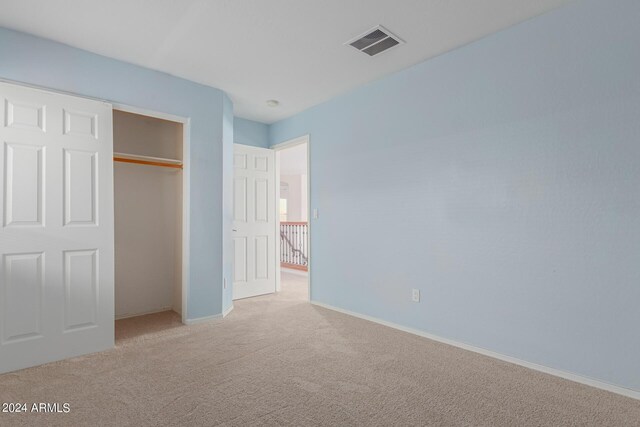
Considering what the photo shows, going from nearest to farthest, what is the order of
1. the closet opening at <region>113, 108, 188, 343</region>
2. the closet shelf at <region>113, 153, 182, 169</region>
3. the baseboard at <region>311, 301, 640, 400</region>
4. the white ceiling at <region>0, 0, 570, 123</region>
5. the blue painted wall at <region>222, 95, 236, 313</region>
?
the baseboard at <region>311, 301, 640, 400</region>
the white ceiling at <region>0, 0, 570, 123</region>
the closet shelf at <region>113, 153, 182, 169</region>
the closet opening at <region>113, 108, 188, 343</region>
the blue painted wall at <region>222, 95, 236, 313</region>

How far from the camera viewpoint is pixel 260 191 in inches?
191

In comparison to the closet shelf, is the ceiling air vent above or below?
above

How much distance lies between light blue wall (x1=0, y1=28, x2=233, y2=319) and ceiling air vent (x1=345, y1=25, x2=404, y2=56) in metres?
1.78

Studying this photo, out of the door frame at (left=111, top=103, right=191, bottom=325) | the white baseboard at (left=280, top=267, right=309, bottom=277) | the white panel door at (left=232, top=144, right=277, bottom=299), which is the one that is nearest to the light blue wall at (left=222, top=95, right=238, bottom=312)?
the door frame at (left=111, top=103, right=191, bottom=325)

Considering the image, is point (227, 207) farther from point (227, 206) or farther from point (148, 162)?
point (148, 162)

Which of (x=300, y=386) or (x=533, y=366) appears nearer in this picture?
(x=300, y=386)

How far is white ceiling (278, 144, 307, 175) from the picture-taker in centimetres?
728

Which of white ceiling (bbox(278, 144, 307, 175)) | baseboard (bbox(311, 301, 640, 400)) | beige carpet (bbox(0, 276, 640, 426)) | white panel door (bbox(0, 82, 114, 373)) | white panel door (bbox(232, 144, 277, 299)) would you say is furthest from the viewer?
white ceiling (bbox(278, 144, 307, 175))

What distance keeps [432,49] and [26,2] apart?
309 centimetres

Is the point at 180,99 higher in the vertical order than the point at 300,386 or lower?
higher

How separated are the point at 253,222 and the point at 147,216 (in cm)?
138

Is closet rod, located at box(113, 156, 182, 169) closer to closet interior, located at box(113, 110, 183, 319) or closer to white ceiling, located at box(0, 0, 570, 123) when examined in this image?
closet interior, located at box(113, 110, 183, 319)

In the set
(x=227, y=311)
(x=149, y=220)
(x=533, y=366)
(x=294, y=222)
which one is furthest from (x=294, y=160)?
(x=533, y=366)

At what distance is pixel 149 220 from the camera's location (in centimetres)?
396
